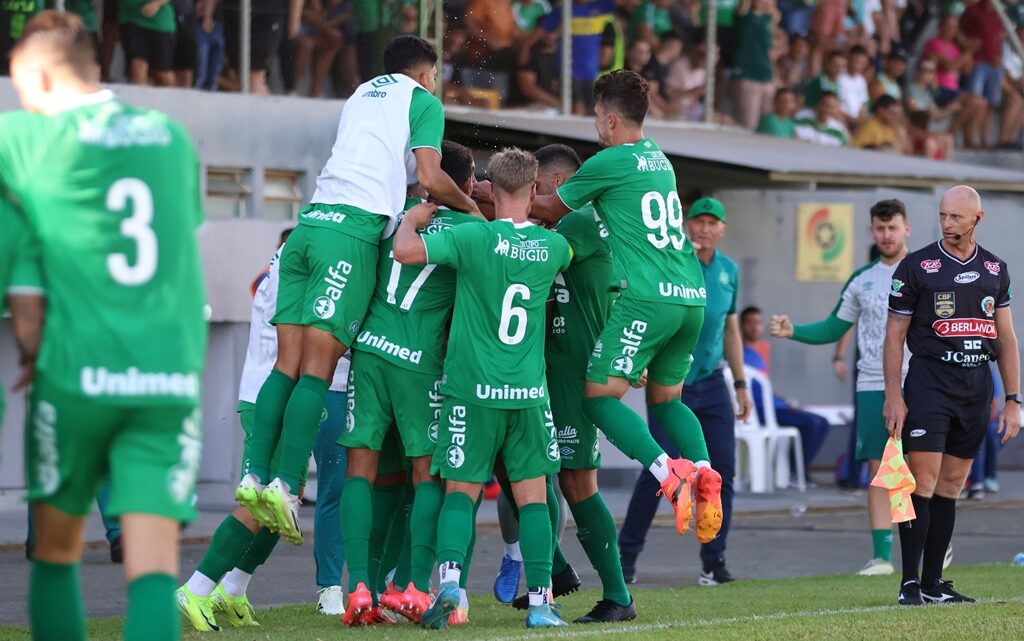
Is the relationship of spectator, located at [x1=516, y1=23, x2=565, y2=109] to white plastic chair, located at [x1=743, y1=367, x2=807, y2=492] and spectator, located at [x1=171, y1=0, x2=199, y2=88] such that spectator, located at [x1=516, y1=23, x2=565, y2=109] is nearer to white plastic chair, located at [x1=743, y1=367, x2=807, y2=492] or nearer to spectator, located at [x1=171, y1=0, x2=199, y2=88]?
white plastic chair, located at [x1=743, y1=367, x2=807, y2=492]

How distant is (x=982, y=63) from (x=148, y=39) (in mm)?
13143

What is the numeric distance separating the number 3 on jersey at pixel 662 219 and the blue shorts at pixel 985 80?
17162 millimetres

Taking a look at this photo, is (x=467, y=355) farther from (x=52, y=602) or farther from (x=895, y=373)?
(x=52, y=602)

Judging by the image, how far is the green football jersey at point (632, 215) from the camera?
8281mm

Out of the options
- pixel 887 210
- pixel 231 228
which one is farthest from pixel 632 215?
pixel 231 228

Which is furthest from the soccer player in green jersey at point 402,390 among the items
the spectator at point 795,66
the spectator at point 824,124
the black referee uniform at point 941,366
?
the spectator at point 795,66

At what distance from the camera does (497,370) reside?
7.66 m

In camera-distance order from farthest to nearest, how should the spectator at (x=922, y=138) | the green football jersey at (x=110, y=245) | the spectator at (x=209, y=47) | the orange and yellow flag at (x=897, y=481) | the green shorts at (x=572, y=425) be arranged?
1. the spectator at (x=922, y=138)
2. the spectator at (x=209, y=47)
3. the orange and yellow flag at (x=897, y=481)
4. the green shorts at (x=572, y=425)
5. the green football jersey at (x=110, y=245)

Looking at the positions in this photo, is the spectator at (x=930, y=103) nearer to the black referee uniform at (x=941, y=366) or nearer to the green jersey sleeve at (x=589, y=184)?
the black referee uniform at (x=941, y=366)

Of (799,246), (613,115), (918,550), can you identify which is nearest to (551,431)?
(613,115)

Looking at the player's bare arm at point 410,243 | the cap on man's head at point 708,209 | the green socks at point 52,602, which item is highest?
the cap on man's head at point 708,209

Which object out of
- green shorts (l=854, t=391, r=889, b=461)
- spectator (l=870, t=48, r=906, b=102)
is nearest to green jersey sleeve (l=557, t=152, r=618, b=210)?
green shorts (l=854, t=391, r=889, b=461)

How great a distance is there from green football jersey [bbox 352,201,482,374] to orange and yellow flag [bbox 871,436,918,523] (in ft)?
7.88

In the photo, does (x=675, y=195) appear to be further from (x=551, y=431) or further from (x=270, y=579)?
(x=270, y=579)
